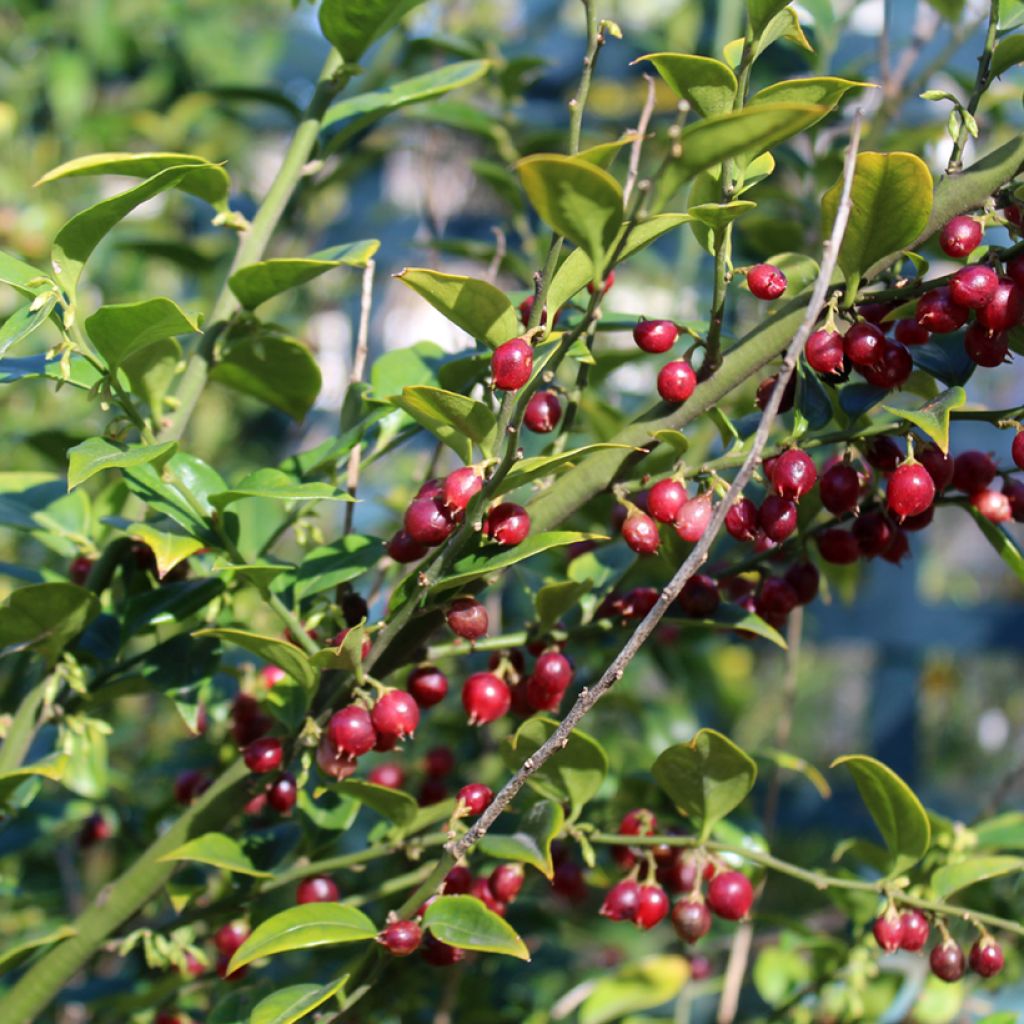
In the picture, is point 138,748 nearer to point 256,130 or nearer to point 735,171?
point 256,130

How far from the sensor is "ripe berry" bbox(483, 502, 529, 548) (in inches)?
22.5

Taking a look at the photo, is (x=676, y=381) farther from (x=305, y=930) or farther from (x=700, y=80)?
(x=305, y=930)

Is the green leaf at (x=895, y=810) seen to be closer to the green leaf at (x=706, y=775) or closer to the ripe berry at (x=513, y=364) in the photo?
the green leaf at (x=706, y=775)

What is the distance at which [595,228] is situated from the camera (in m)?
0.48

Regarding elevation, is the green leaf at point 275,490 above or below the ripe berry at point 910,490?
below

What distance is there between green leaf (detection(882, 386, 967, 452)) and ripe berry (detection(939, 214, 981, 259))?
0.07 m

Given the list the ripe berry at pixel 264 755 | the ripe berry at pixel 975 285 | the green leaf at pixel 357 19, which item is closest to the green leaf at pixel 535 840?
the ripe berry at pixel 264 755

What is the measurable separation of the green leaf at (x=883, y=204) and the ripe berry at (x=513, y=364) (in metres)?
0.16

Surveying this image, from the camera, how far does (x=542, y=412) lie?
64 cm

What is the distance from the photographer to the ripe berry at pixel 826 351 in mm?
573

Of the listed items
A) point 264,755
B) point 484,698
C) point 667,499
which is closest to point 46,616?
point 264,755

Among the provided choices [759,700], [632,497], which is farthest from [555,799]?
[759,700]

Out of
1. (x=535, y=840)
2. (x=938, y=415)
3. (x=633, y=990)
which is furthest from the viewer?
(x=633, y=990)

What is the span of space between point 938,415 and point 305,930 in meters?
0.40
